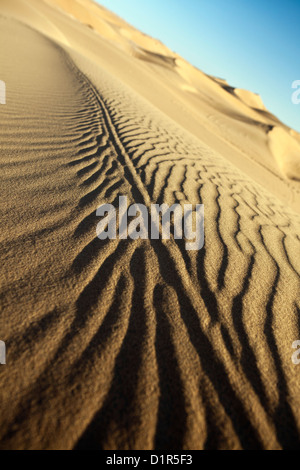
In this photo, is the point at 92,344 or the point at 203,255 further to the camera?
the point at 203,255

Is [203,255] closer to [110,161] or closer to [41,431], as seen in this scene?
[41,431]

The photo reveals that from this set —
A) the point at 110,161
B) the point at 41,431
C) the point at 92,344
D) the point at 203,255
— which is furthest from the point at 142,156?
the point at 41,431

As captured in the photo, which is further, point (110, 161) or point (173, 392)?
point (110, 161)

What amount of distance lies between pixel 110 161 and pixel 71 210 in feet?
5.15

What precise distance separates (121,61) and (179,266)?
20024 millimetres

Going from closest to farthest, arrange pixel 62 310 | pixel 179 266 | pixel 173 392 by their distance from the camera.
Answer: pixel 173 392 → pixel 62 310 → pixel 179 266

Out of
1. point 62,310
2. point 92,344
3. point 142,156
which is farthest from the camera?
point 142,156

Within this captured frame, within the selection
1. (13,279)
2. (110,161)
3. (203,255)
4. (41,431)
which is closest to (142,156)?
(110,161)

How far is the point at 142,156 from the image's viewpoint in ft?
14.4
